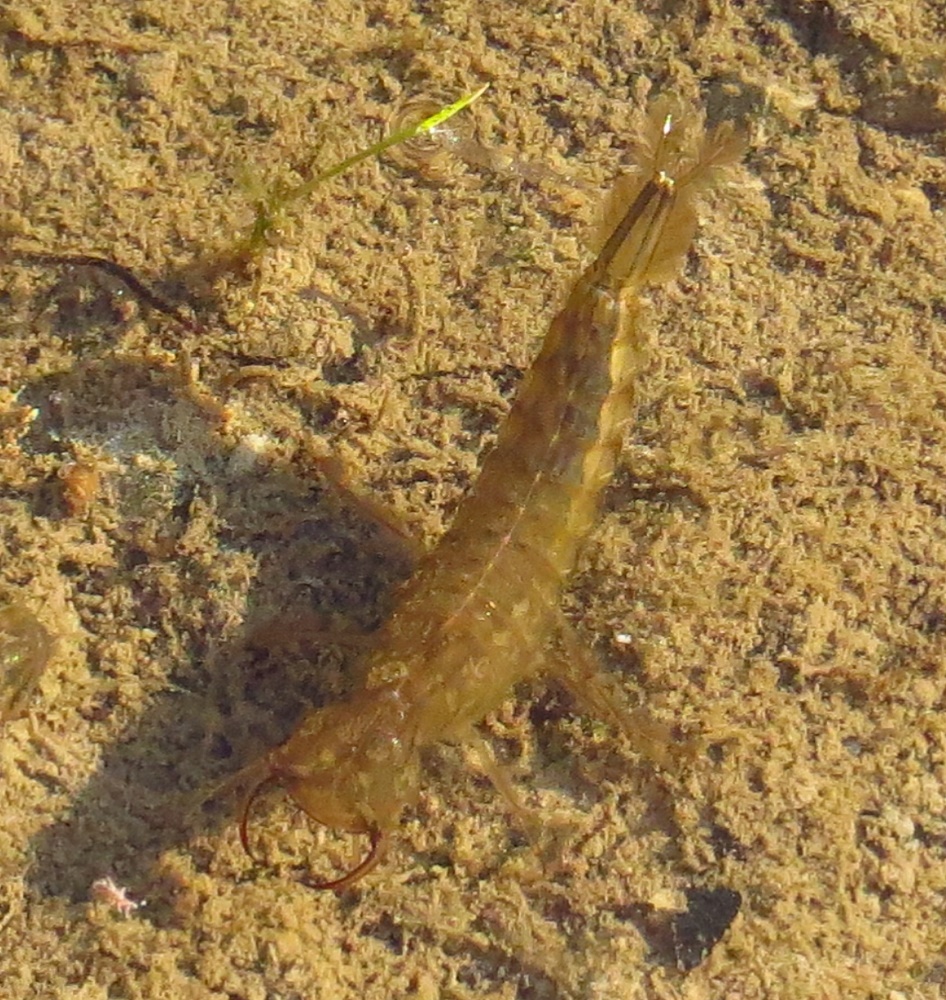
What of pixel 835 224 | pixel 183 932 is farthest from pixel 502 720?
pixel 835 224

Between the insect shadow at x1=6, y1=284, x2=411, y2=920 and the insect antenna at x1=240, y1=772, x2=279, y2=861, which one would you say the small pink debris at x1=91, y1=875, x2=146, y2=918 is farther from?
the insect antenna at x1=240, y1=772, x2=279, y2=861

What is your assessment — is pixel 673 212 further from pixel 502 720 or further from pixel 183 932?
pixel 183 932

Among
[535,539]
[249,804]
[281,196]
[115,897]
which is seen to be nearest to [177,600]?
[249,804]

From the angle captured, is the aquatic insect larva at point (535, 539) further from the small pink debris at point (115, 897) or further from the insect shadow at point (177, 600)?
the small pink debris at point (115, 897)

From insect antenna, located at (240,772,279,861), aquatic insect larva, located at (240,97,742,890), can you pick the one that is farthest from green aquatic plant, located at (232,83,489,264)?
insect antenna, located at (240,772,279,861)

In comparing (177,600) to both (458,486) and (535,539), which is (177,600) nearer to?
(458,486)
